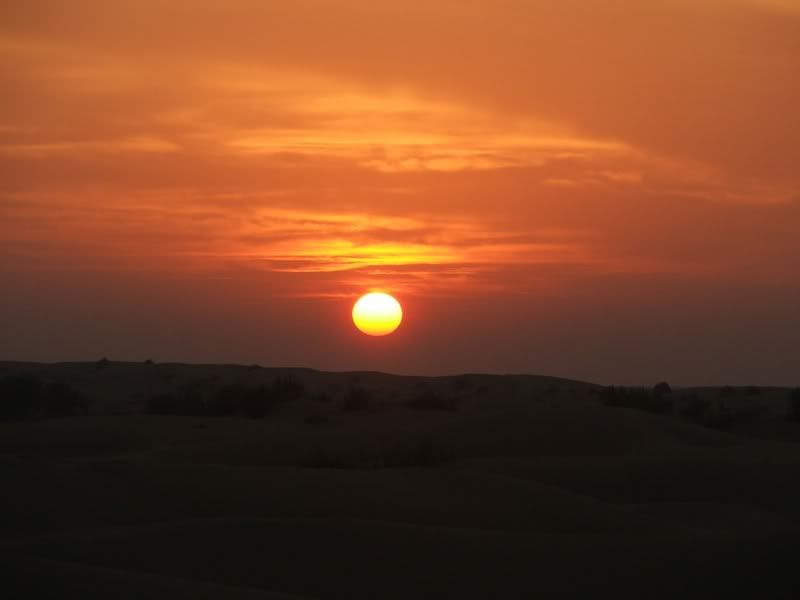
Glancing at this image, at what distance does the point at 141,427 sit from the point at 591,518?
1861cm

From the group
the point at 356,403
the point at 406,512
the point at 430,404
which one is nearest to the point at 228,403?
the point at 356,403

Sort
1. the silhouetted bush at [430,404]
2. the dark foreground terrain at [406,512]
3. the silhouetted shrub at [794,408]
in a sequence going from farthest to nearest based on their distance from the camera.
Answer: the silhouetted bush at [430,404]
the silhouetted shrub at [794,408]
the dark foreground terrain at [406,512]

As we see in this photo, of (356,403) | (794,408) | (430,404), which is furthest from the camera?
(430,404)

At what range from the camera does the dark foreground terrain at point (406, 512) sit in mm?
12617

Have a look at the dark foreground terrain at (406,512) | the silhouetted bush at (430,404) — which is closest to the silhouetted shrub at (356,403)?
the silhouetted bush at (430,404)

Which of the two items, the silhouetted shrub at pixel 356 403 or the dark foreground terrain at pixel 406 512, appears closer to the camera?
the dark foreground terrain at pixel 406 512

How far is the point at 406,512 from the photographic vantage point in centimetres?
1655

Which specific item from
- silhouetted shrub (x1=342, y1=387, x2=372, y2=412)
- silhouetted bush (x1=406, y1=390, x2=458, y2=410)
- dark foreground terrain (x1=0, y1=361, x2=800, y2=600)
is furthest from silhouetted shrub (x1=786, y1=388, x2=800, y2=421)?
silhouetted shrub (x1=342, y1=387, x2=372, y2=412)

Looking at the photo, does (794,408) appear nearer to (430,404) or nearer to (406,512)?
(430,404)

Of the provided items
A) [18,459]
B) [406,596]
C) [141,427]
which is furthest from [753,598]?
[141,427]

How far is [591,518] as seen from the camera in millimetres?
16938

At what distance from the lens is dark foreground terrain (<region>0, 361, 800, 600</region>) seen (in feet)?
41.4

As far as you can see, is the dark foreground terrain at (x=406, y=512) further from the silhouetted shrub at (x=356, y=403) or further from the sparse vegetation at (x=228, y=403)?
the sparse vegetation at (x=228, y=403)

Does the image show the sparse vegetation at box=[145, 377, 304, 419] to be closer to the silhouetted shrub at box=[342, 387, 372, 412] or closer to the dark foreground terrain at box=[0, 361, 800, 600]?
the silhouetted shrub at box=[342, 387, 372, 412]
